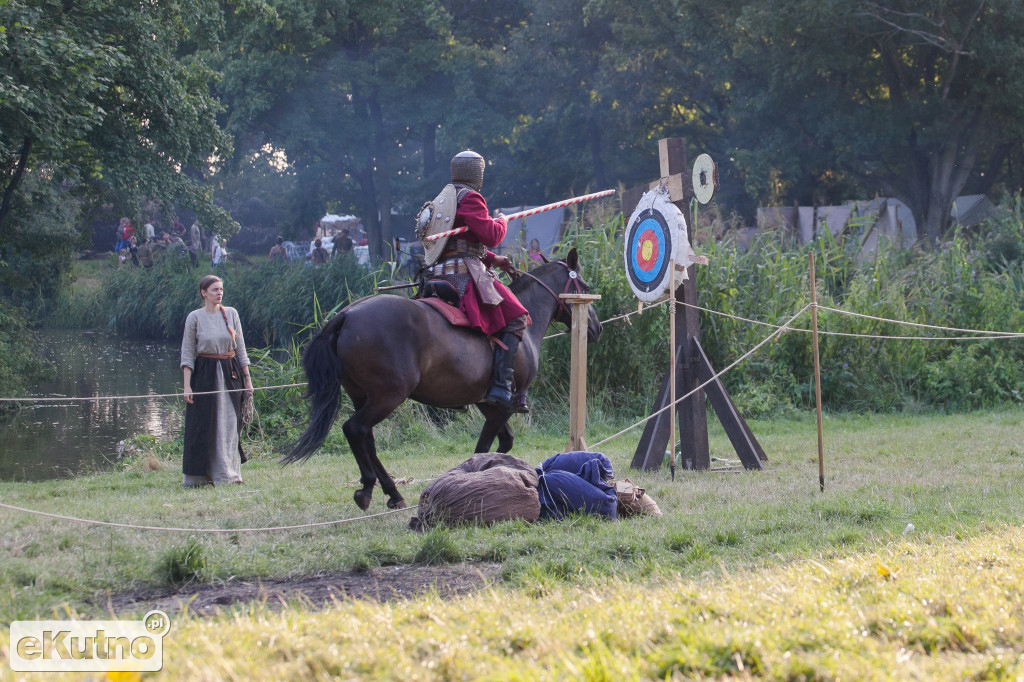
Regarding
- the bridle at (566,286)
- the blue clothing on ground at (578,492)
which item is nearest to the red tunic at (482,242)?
the bridle at (566,286)

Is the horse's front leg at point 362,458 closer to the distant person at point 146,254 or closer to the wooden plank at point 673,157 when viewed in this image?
the wooden plank at point 673,157

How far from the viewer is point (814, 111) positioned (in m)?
24.5

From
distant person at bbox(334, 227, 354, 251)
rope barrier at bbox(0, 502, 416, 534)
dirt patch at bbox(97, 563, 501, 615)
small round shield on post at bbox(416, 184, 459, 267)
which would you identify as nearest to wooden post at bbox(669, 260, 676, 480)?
small round shield on post at bbox(416, 184, 459, 267)

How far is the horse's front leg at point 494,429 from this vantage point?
733cm

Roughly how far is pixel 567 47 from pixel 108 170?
58.2 ft

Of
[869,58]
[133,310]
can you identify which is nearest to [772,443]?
[869,58]

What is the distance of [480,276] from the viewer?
272 inches

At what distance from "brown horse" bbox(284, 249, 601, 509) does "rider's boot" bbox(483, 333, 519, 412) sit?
107 mm

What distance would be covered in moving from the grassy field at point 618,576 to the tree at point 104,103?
264 inches

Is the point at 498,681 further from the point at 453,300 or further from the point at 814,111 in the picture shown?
the point at 814,111

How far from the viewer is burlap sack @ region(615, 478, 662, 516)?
19.6 ft

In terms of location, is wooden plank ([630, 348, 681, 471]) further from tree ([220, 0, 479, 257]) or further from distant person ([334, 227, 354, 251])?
tree ([220, 0, 479, 257])

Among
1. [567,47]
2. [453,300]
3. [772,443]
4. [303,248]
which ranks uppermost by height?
[567,47]

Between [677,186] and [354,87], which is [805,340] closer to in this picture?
[677,186]
